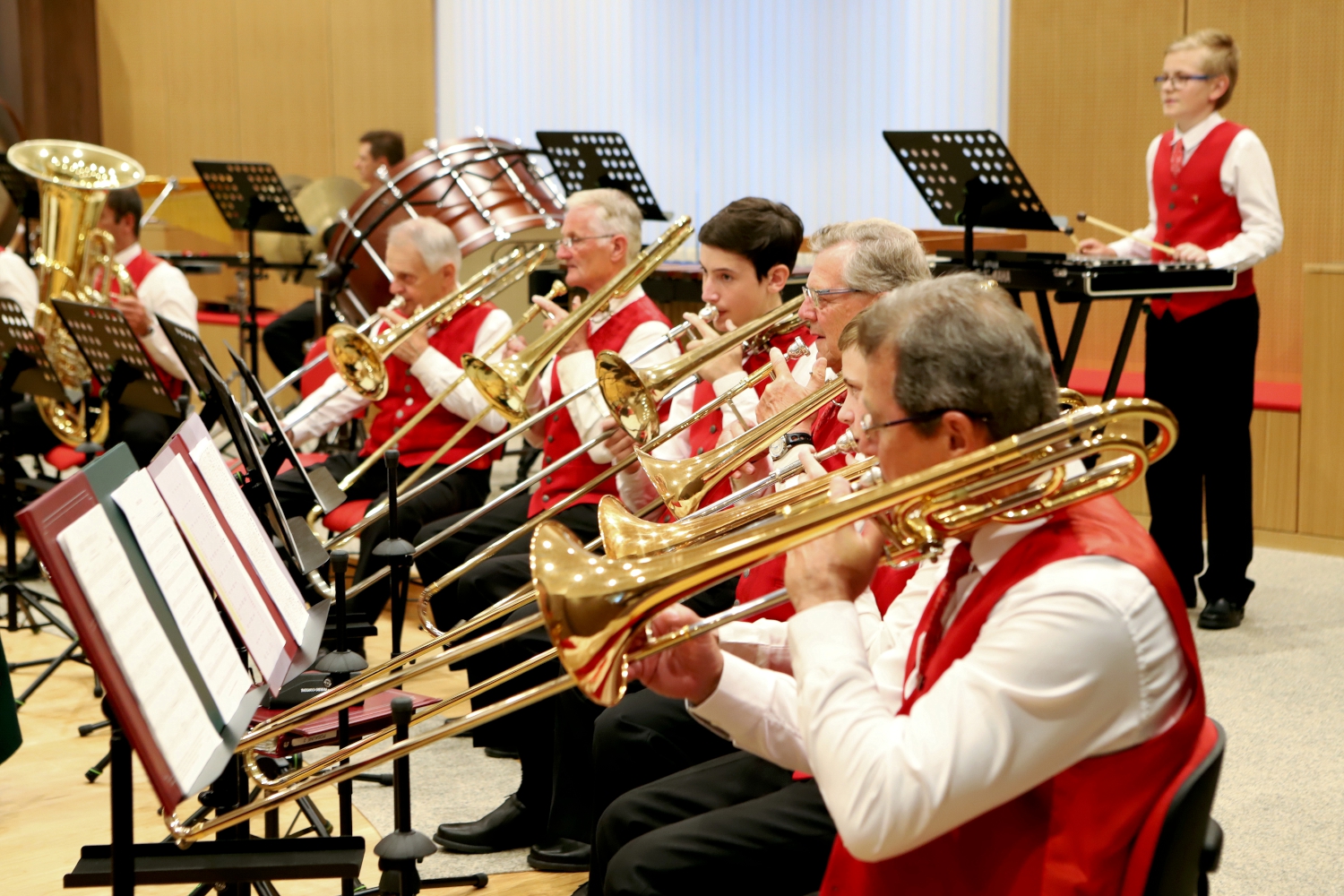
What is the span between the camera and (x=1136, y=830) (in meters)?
1.31

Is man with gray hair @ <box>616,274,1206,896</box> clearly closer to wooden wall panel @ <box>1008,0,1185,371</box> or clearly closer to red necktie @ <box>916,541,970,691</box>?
red necktie @ <box>916,541,970,691</box>

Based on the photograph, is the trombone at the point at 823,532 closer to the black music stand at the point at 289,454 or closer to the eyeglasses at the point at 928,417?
the eyeglasses at the point at 928,417

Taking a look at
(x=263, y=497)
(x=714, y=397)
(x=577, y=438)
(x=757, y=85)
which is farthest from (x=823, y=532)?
(x=757, y=85)

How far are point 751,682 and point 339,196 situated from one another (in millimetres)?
6738

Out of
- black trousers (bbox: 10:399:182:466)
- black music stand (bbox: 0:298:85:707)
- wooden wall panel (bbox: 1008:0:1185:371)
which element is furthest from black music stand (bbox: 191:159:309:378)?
wooden wall panel (bbox: 1008:0:1185:371)

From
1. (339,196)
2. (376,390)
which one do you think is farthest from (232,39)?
(376,390)

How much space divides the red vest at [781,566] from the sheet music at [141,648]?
104 cm

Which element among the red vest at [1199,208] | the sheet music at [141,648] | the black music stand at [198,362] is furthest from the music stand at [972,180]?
the sheet music at [141,648]

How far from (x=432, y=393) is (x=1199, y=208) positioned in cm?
262

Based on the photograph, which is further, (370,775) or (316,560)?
(370,775)

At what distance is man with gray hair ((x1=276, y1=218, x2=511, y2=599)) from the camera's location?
4184 mm

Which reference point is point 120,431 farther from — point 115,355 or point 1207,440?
point 1207,440

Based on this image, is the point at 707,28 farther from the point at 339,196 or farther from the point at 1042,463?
the point at 1042,463

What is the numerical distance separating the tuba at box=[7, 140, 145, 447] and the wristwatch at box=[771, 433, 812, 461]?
3.26 m
